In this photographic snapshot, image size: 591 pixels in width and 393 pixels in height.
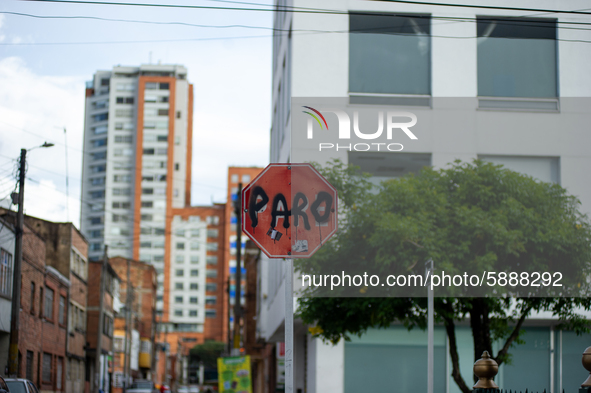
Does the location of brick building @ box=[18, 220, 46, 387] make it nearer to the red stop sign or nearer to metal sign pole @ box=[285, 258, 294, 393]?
the red stop sign

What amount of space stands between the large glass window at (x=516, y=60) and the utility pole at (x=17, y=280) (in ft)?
50.0

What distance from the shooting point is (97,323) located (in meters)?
54.3

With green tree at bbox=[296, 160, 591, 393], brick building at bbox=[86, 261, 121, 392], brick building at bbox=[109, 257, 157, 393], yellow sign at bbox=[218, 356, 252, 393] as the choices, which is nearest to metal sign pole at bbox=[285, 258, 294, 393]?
green tree at bbox=[296, 160, 591, 393]

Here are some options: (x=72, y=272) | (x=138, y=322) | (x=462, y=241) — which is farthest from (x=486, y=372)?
(x=138, y=322)

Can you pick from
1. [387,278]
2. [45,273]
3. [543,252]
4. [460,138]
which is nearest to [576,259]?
[543,252]

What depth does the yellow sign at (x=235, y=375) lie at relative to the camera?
21203mm

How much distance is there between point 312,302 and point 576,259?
4.52m

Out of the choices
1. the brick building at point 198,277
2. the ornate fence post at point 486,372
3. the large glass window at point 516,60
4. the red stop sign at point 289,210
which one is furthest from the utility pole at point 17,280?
the brick building at point 198,277

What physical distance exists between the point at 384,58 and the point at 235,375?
10156 mm

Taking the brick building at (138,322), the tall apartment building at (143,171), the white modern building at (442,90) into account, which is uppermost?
the tall apartment building at (143,171)

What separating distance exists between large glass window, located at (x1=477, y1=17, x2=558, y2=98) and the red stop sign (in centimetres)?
1308

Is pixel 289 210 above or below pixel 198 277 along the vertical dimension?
below

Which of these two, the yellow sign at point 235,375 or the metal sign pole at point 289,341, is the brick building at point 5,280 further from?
the metal sign pole at point 289,341

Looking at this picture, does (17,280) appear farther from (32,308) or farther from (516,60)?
(516,60)
